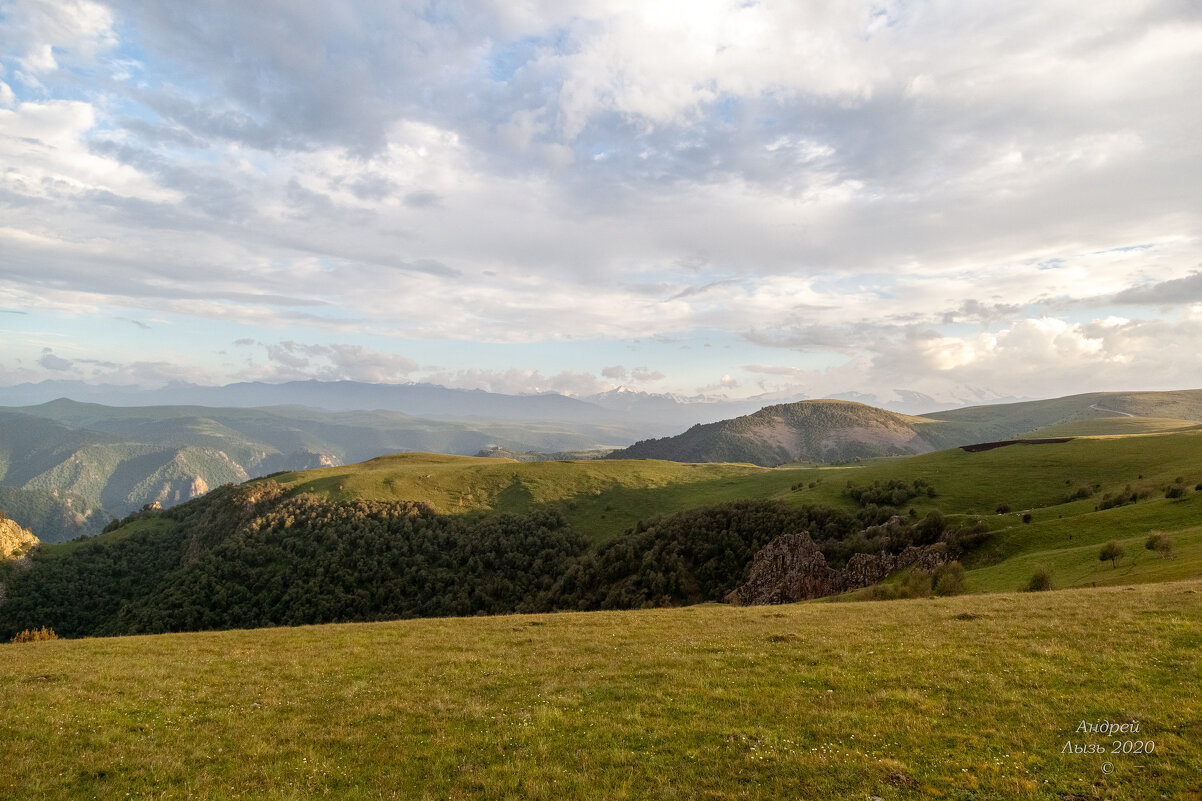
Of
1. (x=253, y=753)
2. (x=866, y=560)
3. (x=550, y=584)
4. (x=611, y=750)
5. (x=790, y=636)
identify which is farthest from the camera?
(x=550, y=584)

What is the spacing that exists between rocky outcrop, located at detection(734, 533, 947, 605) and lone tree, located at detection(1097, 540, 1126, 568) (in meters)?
16.3

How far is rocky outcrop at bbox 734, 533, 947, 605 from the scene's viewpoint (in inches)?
Answer: 2539

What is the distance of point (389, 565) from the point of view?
116 metres

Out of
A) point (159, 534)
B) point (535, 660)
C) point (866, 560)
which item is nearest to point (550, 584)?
point (866, 560)

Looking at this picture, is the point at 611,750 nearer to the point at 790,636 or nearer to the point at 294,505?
the point at 790,636

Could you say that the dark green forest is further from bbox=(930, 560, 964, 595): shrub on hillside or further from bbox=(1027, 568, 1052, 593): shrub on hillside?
bbox=(1027, 568, 1052, 593): shrub on hillside

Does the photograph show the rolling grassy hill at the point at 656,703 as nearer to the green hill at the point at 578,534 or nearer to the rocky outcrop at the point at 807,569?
the green hill at the point at 578,534

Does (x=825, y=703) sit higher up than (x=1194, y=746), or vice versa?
(x=1194, y=746)

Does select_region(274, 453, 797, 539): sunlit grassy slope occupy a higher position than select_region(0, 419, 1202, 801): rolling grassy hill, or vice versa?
select_region(0, 419, 1202, 801): rolling grassy hill

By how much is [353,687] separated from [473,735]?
889cm

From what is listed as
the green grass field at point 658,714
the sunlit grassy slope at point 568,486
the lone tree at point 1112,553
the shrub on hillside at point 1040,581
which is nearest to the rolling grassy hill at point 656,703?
the green grass field at point 658,714

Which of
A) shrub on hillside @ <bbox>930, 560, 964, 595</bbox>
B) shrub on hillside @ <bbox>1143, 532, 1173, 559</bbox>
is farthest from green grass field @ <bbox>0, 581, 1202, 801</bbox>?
shrub on hillside @ <bbox>930, 560, 964, 595</bbox>

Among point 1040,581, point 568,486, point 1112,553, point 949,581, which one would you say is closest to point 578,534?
point 568,486

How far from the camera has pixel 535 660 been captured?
84.7ft
